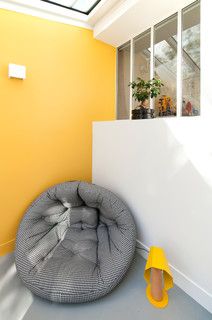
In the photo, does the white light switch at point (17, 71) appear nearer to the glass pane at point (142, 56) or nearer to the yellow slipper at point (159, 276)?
the glass pane at point (142, 56)

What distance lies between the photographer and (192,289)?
1.56 meters

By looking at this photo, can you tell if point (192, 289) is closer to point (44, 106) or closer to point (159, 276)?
point (159, 276)

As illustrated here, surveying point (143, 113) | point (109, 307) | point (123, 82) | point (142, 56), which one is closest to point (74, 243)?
point (109, 307)

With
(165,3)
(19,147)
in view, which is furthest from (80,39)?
(19,147)

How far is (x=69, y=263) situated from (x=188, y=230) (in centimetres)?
94

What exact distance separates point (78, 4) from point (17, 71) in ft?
3.42

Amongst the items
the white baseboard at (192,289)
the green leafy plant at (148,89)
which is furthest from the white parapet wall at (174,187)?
the green leafy plant at (148,89)

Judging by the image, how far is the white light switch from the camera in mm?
2078

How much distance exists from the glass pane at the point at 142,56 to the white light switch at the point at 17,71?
53.5 inches

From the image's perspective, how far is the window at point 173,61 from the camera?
6.86ft

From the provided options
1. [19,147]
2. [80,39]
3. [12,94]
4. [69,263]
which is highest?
[80,39]

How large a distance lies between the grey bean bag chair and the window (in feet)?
3.91

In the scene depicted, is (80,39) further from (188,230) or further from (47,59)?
(188,230)

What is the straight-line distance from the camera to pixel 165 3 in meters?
2.04
